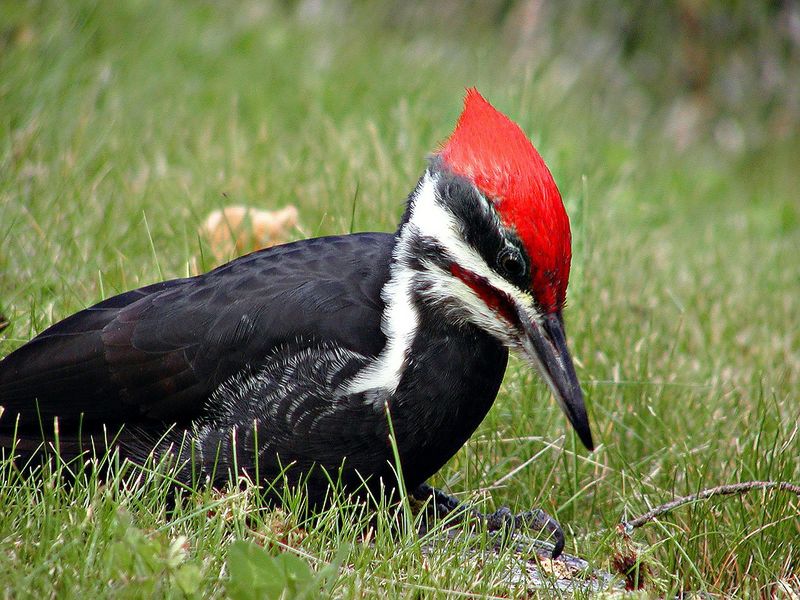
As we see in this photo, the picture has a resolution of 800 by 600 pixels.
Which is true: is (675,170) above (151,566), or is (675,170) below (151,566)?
below

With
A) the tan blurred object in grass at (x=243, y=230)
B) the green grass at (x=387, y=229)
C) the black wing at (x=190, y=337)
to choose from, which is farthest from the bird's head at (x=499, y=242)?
the tan blurred object in grass at (x=243, y=230)

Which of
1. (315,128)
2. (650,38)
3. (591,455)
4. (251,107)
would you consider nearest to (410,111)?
(315,128)

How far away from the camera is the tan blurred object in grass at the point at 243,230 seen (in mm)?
4191

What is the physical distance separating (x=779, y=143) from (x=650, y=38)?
1.47 metres

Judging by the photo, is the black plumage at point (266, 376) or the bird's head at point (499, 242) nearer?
the bird's head at point (499, 242)

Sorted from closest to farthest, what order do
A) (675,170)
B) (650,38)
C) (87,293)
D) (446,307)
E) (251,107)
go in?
(446,307) < (87,293) < (251,107) < (675,170) < (650,38)

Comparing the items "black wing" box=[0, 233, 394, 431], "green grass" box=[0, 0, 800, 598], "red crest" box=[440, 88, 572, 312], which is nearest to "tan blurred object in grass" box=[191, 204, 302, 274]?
"green grass" box=[0, 0, 800, 598]

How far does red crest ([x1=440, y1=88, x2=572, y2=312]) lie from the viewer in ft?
8.85

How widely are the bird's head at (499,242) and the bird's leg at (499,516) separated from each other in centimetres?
31

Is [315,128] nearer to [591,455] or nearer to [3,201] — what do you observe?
[3,201]

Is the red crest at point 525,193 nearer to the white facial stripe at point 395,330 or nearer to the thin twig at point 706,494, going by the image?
the white facial stripe at point 395,330

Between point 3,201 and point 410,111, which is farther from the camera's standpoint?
point 410,111

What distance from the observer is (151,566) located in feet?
7.11

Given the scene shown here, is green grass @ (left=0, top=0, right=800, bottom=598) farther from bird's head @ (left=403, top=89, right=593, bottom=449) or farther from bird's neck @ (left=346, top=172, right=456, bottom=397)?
bird's head @ (left=403, top=89, right=593, bottom=449)
